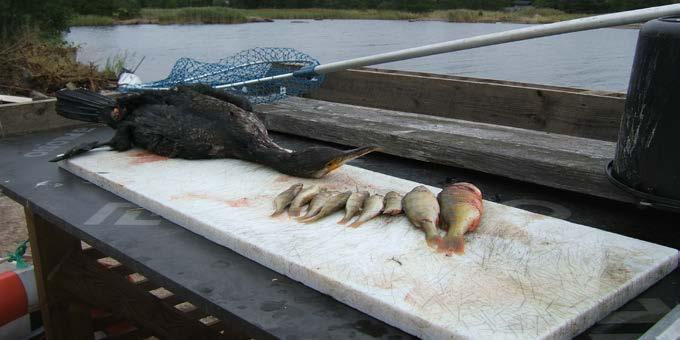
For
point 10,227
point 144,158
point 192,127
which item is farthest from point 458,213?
point 10,227

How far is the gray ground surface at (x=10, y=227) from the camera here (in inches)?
221

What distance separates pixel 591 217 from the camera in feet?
8.92

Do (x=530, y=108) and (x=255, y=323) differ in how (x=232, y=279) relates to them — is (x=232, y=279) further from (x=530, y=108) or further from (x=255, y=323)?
(x=530, y=108)

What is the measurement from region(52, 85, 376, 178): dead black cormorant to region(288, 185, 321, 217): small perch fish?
28 cm

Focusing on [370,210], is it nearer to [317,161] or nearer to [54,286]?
[317,161]

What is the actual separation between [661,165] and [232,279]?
61.6 inches

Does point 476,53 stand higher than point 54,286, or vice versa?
point 476,53

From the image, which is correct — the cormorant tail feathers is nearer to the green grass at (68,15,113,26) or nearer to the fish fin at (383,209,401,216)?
the fish fin at (383,209,401,216)

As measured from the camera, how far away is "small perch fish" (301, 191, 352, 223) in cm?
243

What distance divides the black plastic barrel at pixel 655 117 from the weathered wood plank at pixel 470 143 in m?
0.35

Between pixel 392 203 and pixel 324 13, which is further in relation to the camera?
pixel 324 13

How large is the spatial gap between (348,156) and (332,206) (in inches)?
12.9

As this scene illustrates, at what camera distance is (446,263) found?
2.00 m

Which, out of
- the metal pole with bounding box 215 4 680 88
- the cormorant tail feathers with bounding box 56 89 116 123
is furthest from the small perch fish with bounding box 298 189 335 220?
the cormorant tail feathers with bounding box 56 89 116 123
